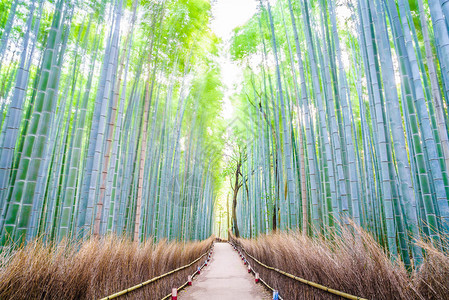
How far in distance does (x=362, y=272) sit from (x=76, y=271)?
1576 millimetres

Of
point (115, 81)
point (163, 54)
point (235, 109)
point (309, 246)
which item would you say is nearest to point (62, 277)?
point (309, 246)

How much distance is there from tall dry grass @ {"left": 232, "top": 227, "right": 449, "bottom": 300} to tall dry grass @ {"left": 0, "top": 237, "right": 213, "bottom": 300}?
1.43m

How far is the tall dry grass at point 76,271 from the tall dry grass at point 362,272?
143cm

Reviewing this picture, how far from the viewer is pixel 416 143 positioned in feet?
7.15

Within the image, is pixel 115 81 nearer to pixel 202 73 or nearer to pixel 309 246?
pixel 309 246

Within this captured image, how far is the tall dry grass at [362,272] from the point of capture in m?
1.10

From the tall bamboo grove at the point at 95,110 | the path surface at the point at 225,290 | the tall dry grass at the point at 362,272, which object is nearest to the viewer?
the tall dry grass at the point at 362,272

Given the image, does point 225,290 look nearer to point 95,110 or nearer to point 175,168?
point 175,168

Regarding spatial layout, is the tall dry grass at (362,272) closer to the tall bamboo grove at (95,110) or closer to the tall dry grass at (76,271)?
the tall dry grass at (76,271)

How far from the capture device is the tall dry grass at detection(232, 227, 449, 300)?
110 centimetres

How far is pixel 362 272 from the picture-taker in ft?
4.76

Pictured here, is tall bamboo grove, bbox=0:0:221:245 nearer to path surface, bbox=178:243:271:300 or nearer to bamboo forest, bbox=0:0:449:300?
bamboo forest, bbox=0:0:449:300

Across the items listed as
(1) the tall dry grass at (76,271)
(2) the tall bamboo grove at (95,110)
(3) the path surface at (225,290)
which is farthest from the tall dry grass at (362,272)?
(2) the tall bamboo grove at (95,110)

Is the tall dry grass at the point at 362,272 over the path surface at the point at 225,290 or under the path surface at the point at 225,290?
over
